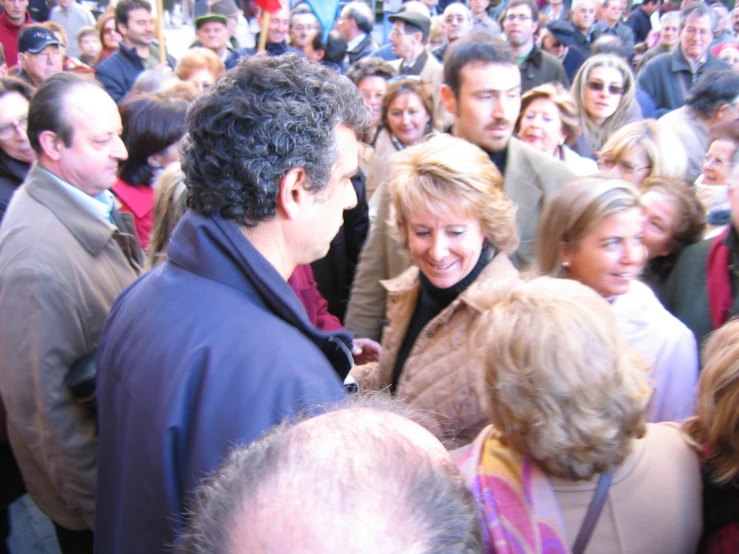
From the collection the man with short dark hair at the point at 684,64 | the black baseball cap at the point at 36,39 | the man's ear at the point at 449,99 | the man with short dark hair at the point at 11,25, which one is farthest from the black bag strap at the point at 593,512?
the man with short dark hair at the point at 11,25

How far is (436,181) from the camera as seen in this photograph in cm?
196

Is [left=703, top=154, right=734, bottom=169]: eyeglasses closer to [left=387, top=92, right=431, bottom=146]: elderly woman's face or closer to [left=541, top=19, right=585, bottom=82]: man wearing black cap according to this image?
[left=387, top=92, right=431, bottom=146]: elderly woman's face

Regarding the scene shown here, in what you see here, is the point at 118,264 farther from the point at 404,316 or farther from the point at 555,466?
the point at 555,466

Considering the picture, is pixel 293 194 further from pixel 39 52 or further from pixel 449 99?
pixel 39 52

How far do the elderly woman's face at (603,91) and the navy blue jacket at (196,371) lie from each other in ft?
11.9

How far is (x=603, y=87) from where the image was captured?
4246 millimetres

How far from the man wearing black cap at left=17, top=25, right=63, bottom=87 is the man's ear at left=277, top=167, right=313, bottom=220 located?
526cm

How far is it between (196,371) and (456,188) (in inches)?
43.3

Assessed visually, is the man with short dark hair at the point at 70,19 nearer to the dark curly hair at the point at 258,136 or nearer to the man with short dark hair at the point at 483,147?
the man with short dark hair at the point at 483,147

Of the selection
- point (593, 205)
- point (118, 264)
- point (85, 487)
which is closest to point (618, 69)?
point (593, 205)

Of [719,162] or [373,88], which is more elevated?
[373,88]

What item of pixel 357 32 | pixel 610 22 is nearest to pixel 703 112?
pixel 357 32

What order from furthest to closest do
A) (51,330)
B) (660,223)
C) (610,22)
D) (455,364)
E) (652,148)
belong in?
(610,22), (652,148), (660,223), (51,330), (455,364)

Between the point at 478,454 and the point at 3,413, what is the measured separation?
6.05 feet
